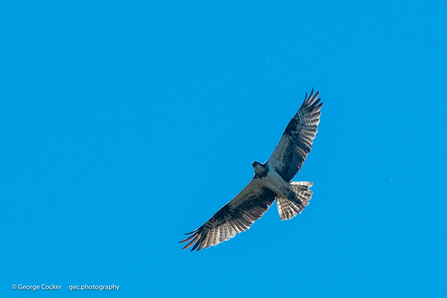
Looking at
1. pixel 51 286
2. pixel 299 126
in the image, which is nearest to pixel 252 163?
pixel 299 126

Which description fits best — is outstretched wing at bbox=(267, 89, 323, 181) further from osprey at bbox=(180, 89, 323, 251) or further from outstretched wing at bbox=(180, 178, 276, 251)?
outstretched wing at bbox=(180, 178, 276, 251)

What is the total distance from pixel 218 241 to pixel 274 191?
8.82 feet

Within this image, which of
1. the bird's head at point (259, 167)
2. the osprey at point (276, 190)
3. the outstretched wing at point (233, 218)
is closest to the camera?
the bird's head at point (259, 167)

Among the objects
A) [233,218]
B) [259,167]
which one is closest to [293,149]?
[259,167]

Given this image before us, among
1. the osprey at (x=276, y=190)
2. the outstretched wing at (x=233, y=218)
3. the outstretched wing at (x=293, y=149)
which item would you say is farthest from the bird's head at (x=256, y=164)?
the outstretched wing at (x=233, y=218)

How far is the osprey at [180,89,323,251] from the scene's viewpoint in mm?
14570

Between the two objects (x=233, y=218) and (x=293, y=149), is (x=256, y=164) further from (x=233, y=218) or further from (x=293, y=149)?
(x=233, y=218)

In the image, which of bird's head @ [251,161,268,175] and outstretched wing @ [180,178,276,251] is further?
outstretched wing @ [180,178,276,251]

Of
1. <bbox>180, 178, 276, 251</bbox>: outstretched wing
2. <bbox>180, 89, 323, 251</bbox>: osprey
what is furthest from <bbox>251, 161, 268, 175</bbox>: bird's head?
<bbox>180, 178, 276, 251</bbox>: outstretched wing

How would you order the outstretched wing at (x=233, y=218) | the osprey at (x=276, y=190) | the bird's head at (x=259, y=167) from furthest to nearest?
1. the outstretched wing at (x=233, y=218)
2. the osprey at (x=276, y=190)
3. the bird's head at (x=259, y=167)

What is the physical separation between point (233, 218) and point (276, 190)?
195 cm

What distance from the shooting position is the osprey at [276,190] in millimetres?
14570

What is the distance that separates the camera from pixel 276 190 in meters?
14.6

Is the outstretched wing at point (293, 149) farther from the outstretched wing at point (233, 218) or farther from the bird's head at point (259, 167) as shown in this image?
the outstretched wing at point (233, 218)
